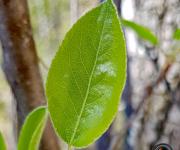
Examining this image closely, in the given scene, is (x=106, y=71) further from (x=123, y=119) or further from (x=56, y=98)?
(x=123, y=119)

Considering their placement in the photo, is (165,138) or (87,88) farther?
(165,138)

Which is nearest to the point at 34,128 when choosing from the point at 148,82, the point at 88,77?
the point at 88,77

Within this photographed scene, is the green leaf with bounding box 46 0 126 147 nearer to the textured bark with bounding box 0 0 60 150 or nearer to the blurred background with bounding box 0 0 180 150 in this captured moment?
the textured bark with bounding box 0 0 60 150

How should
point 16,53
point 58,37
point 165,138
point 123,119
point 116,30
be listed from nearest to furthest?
point 116,30, point 16,53, point 165,138, point 123,119, point 58,37

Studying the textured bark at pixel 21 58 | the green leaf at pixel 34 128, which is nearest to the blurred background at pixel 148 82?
the textured bark at pixel 21 58

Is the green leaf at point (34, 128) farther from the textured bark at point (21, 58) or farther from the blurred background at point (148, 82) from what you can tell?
the blurred background at point (148, 82)

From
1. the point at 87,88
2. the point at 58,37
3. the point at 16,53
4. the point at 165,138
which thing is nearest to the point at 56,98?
the point at 87,88
